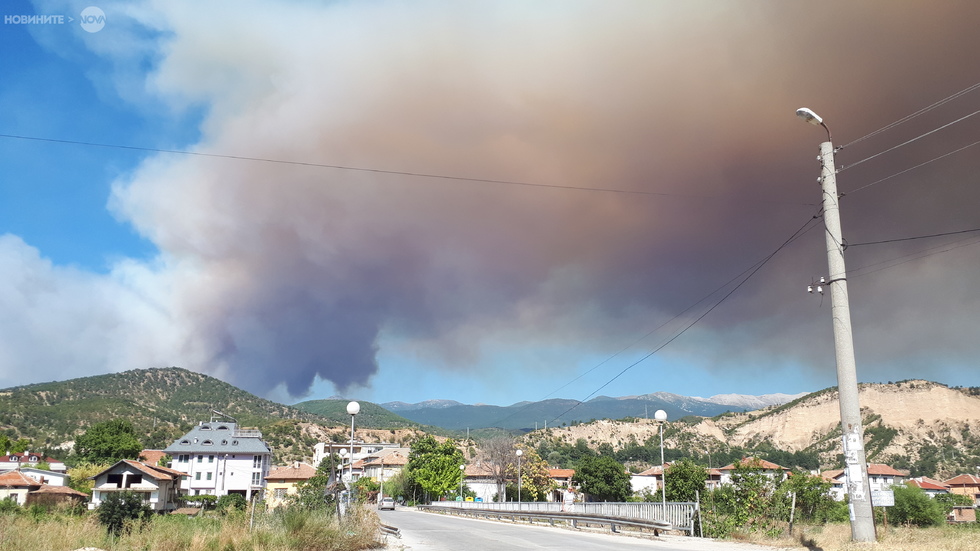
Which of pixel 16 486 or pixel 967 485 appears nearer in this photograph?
pixel 16 486

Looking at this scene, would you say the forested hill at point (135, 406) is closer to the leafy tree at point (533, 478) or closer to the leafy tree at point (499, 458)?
the leafy tree at point (499, 458)

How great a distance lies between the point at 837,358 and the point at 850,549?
485cm

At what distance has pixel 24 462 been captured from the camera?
83812mm

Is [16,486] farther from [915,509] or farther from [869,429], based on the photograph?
[869,429]

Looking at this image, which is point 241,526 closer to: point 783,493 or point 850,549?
point 850,549

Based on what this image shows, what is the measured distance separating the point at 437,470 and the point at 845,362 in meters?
70.3

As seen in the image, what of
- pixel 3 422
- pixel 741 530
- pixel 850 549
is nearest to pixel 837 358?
pixel 850 549

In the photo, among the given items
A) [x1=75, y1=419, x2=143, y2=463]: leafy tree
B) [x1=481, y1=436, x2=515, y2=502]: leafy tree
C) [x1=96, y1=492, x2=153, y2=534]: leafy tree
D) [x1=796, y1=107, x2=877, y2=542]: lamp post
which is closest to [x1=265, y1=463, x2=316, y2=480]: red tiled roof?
[x1=75, y1=419, x2=143, y2=463]: leafy tree

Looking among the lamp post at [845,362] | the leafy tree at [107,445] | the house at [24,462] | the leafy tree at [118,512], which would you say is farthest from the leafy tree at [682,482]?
the leafy tree at [107,445]

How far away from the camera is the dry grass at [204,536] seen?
13438 millimetres

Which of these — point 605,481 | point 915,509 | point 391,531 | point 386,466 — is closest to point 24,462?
point 386,466

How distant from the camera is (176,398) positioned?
147 m

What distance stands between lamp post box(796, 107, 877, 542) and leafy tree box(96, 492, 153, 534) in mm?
18771

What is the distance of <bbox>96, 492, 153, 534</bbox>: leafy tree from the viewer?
17.2m
